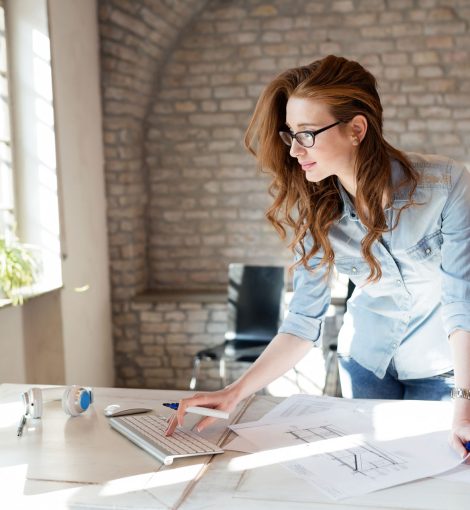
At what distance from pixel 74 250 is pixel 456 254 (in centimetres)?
336

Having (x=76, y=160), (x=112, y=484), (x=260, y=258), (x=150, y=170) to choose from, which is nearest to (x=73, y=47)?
(x=76, y=160)

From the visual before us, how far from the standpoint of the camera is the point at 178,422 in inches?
72.7

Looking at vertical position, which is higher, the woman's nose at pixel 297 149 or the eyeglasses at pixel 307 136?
the eyeglasses at pixel 307 136

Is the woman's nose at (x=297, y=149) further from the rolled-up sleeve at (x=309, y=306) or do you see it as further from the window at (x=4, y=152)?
the window at (x=4, y=152)

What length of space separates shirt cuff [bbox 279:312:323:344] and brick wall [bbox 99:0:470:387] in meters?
3.36

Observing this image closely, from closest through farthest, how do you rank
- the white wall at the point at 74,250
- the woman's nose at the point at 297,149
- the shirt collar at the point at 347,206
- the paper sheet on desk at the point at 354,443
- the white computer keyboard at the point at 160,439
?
1. the paper sheet on desk at the point at 354,443
2. the white computer keyboard at the point at 160,439
3. the woman's nose at the point at 297,149
4. the shirt collar at the point at 347,206
5. the white wall at the point at 74,250

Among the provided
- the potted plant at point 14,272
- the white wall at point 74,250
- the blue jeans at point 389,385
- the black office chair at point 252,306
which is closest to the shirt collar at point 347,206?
the blue jeans at point 389,385

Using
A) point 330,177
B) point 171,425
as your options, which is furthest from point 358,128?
point 171,425

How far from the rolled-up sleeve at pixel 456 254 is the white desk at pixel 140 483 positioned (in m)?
0.48

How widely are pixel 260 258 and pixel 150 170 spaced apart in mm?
1116

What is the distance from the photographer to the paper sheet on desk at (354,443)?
154cm

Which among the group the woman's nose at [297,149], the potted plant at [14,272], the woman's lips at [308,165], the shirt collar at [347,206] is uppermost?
the woman's nose at [297,149]

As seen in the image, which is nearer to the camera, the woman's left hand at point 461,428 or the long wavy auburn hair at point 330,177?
the woman's left hand at point 461,428

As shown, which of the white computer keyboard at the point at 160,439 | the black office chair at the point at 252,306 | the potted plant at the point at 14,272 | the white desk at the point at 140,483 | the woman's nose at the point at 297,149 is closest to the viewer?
the white desk at the point at 140,483
